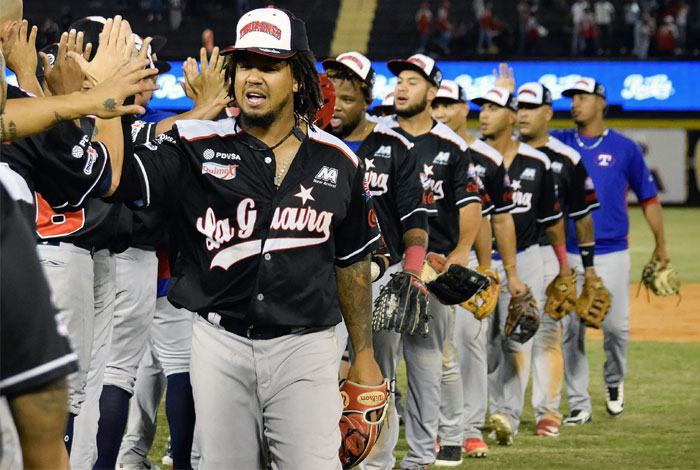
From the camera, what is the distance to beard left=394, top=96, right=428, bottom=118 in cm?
684

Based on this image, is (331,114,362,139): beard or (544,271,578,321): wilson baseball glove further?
(544,271,578,321): wilson baseball glove

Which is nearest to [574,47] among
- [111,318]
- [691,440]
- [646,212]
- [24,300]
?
[646,212]

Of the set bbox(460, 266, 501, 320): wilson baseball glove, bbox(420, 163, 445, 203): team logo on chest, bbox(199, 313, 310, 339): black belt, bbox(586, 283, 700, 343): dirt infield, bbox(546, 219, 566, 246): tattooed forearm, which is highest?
bbox(420, 163, 445, 203): team logo on chest

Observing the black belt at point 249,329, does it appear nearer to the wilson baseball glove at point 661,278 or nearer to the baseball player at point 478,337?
the baseball player at point 478,337

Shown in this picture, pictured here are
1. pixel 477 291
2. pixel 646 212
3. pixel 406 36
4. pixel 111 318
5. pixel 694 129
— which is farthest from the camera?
pixel 406 36

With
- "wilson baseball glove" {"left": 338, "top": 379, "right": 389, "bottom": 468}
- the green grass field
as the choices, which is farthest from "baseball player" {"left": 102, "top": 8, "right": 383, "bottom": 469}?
the green grass field

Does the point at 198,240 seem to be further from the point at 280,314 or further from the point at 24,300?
the point at 24,300

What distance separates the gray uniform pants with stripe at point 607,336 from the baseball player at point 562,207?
0.19 metres

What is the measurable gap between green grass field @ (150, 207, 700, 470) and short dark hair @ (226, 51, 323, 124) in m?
3.37

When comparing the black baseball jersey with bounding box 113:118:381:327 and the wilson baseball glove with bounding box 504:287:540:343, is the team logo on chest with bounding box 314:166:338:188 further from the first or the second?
the wilson baseball glove with bounding box 504:287:540:343

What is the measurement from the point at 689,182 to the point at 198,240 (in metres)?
28.1

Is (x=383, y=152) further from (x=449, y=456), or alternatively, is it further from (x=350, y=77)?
(x=449, y=456)

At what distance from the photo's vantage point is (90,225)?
441 centimetres

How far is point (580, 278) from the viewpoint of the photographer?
28.1ft
